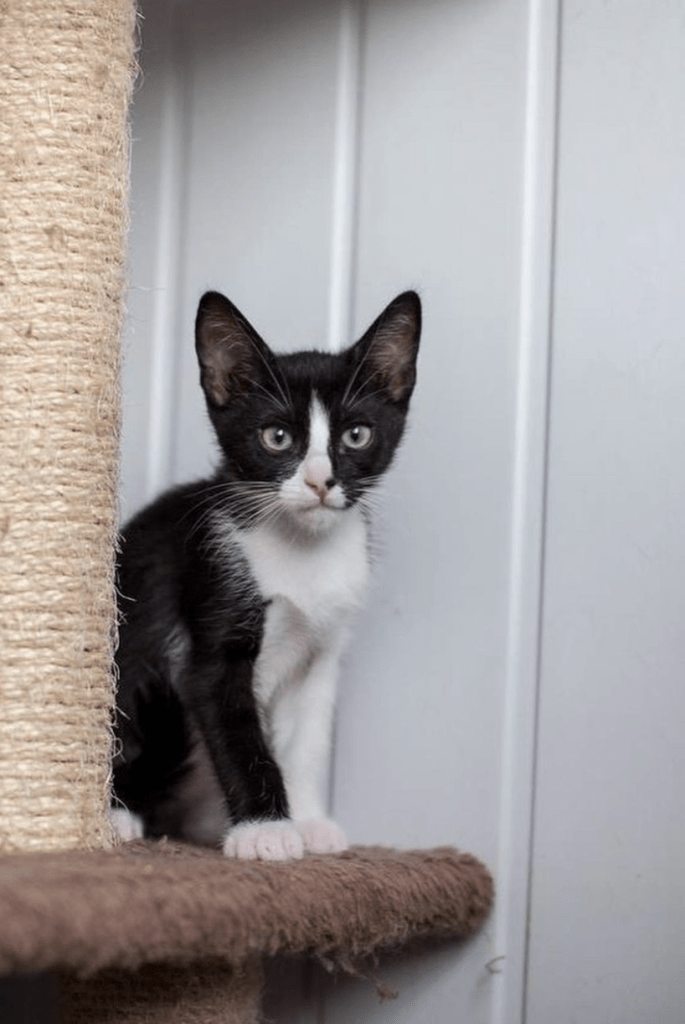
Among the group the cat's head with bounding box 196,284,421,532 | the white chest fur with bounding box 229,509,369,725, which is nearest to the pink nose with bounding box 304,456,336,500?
the cat's head with bounding box 196,284,421,532

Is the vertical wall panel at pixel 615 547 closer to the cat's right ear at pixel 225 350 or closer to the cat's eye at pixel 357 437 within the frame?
the cat's eye at pixel 357 437

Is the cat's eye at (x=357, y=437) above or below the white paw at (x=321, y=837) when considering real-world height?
above

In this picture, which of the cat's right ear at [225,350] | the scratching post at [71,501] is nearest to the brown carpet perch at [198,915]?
the scratching post at [71,501]

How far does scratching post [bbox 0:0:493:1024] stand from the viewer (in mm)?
1229

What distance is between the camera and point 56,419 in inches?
49.2

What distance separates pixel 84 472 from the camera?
4.16 ft

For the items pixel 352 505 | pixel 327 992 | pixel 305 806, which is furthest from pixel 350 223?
pixel 327 992

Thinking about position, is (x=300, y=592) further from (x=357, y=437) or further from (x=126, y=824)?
(x=126, y=824)

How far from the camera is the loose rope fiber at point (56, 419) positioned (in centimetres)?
123

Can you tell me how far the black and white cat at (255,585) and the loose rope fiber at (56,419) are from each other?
22 centimetres

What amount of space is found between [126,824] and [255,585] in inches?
11.2

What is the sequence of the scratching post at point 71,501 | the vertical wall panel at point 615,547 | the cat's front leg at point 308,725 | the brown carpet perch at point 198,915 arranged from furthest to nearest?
the cat's front leg at point 308,725, the vertical wall panel at point 615,547, the scratching post at point 71,501, the brown carpet perch at point 198,915

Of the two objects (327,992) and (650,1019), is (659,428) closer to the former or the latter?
(650,1019)

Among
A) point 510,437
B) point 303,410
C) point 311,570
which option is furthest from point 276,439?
point 510,437
